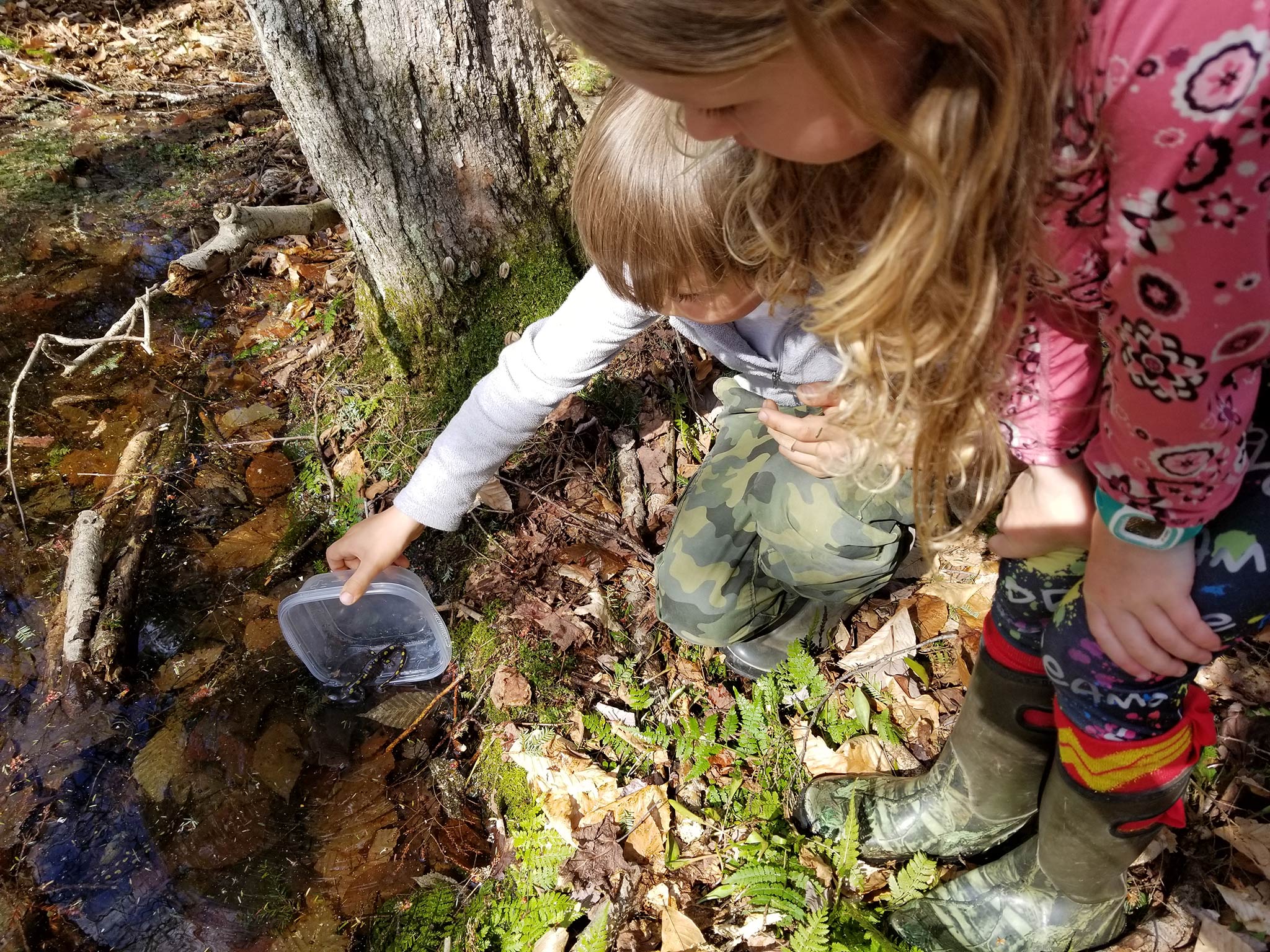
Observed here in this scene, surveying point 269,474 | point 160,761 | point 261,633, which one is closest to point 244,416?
point 269,474

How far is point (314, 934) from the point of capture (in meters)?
2.29

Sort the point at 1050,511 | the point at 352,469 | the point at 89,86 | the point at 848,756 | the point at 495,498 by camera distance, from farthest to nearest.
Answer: the point at 89,86 < the point at 352,469 < the point at 495,498 < the point at 848,756 < the point at 1050,511

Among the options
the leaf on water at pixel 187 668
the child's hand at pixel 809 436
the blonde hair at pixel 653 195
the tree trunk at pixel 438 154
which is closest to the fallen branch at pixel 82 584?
the leaf on water at pixel 187 668

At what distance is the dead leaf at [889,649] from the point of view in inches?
103

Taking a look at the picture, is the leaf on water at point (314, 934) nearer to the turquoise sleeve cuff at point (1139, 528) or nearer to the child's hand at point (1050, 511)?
the child's hand at point (1050, 511)

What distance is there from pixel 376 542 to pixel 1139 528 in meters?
1.88

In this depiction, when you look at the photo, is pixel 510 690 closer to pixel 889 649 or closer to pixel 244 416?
pixel 889 649

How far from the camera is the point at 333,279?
3977 millimetres

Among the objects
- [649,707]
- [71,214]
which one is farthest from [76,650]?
[71,214]

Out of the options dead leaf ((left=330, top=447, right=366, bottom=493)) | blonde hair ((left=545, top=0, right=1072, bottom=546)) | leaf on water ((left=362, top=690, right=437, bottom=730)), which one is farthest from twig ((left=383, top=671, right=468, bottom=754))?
blonde hair ((left=545, top=0, right=1072, bottom=546))

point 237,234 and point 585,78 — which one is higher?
point 585,78

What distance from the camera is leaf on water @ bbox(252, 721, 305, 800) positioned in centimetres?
255

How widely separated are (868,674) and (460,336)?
6.35ft

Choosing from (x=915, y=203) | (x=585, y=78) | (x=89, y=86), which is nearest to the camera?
(x=915, y=203)
